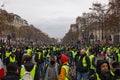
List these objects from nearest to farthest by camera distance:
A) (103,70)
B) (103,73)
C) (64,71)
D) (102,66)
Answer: (103,73), (103,70), (102,66), (64,71)

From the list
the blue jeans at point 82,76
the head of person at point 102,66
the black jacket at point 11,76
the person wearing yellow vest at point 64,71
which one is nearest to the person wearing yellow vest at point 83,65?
the blue jeans at point 82,76

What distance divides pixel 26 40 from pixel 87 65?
14771cm

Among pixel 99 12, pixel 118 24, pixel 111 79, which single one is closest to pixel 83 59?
pixel 111 79

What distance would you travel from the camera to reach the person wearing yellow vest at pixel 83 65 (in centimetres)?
1653

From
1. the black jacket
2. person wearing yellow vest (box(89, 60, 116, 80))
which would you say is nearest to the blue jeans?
person wearing yellow vest (box(89, 60, 116, 80))

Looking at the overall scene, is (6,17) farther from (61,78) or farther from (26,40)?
(61,78)

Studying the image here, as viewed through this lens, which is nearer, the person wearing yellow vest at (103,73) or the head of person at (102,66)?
the person wearing yellow vest at (103,73)

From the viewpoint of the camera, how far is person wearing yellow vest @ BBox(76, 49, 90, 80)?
54.2 ft

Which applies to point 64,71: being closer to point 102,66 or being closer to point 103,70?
point 102,66

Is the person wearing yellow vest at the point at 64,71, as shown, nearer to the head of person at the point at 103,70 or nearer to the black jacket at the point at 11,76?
the head of person at the point at 103,70

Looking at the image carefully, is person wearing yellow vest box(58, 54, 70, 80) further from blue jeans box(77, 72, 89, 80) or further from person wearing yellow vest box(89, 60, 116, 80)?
blue jeans box(77, 72, 89, 80)

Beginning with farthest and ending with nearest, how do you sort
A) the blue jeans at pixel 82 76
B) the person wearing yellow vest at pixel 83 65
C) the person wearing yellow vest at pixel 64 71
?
the blue jeans at pixel 82 76, the person wearing yellow vest at pixel 83 65, the person wearing yellow vest at pixel 64 71

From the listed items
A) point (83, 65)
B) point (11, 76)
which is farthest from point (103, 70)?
point (83, 65)

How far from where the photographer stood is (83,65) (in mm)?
16766
